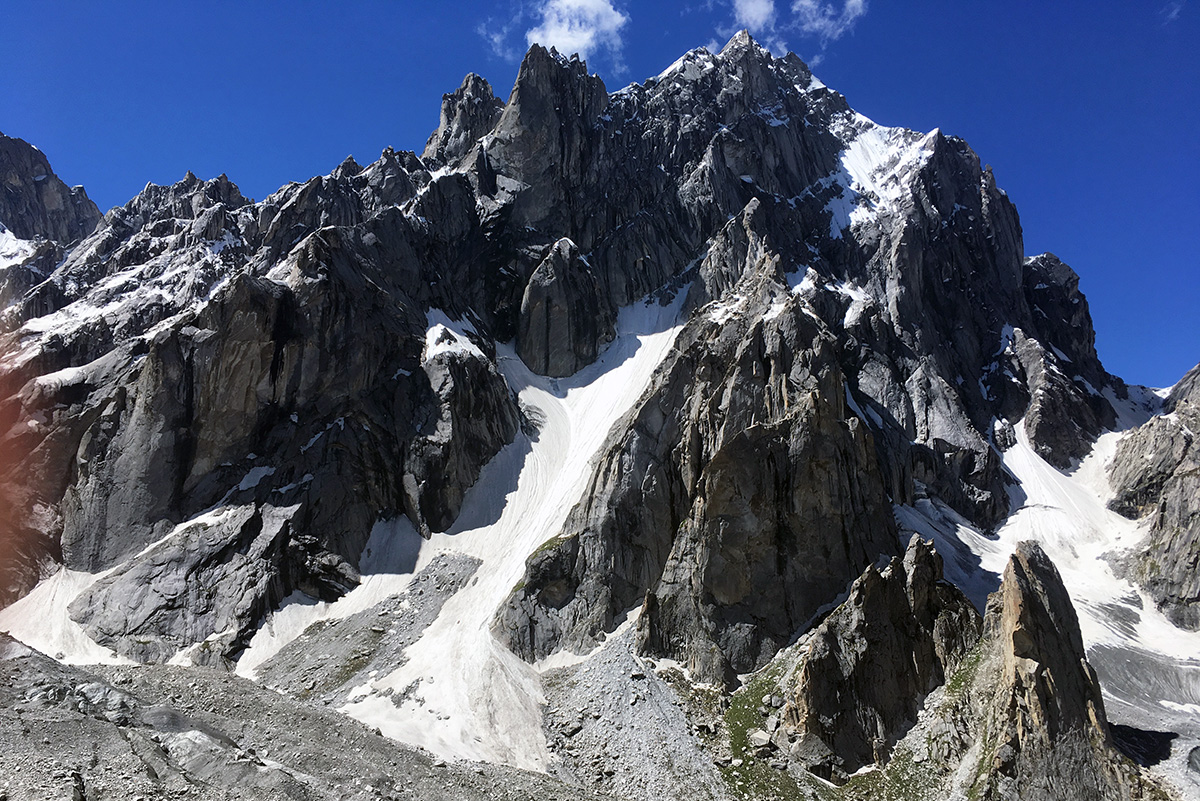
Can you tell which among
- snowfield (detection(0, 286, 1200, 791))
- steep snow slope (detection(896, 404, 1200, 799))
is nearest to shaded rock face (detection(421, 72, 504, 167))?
snowfield (detection(0, 286, 1200, 791))

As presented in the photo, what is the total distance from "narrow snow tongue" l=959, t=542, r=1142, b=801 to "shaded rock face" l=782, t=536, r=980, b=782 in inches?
115

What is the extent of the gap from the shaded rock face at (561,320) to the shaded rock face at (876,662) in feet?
206

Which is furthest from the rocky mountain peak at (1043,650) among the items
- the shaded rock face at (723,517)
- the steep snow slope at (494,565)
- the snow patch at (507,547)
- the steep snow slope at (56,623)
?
the steep snow slope at (56,623)

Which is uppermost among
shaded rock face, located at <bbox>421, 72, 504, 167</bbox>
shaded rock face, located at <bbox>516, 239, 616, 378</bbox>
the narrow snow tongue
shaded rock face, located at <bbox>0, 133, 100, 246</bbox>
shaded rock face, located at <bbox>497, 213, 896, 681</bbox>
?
shaded rock face, located at <bbox>421, 72, 504, 167</bbox>

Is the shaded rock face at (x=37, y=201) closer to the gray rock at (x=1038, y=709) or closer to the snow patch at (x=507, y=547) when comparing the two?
the snow patch at (x=507, y=547)

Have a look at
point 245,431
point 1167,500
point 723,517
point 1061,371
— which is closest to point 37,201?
point 245,431

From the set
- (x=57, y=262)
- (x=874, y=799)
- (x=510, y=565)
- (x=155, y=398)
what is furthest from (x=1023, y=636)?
(x=57, y=262)

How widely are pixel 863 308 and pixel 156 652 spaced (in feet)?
325

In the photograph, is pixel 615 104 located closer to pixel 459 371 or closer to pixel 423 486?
pixel 459 371

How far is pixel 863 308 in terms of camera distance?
108m

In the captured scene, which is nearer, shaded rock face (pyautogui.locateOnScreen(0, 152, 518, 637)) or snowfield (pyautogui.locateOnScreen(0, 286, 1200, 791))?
snowfield (pyautogui.locateOnScreen(0, 286, 1200, 791))

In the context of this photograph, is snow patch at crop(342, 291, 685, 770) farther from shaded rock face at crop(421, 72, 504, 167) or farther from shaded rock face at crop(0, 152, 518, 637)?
shaded rock face at crop(421, 72, 504, 167)

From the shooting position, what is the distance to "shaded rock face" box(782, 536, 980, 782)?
141ft

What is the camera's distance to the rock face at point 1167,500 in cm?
7481
